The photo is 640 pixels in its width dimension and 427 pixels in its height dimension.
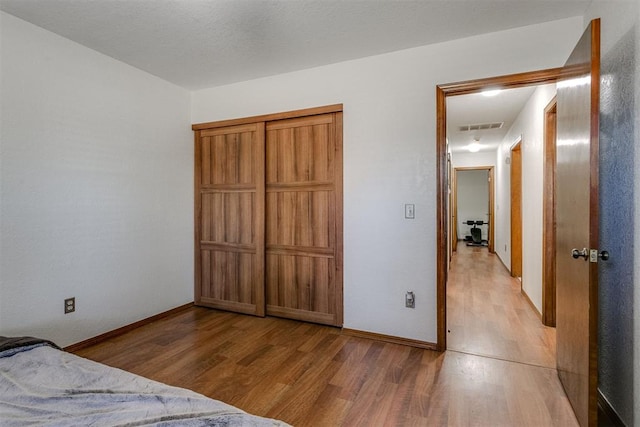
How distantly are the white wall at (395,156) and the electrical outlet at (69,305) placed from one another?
2213 mm

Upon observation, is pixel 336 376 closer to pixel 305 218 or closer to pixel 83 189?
pixel 305 218

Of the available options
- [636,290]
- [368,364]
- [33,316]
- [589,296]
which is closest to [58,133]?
[33,316]

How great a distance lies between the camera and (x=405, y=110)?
261cm

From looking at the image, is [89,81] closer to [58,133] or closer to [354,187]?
[58,133]

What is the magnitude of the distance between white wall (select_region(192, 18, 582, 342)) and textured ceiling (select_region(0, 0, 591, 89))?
136 millimetres

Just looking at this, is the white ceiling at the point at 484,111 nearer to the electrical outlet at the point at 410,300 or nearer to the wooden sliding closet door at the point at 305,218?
the wooden sliding closet door at the point at 305,218

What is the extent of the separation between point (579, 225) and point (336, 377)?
1.68 metres

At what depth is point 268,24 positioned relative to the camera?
223cm

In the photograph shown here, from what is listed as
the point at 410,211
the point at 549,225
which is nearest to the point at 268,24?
the point at 410,211

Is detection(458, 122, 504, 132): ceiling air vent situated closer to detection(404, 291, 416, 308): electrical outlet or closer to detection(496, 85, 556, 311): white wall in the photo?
detection(496, 85, 556, 311): white wall

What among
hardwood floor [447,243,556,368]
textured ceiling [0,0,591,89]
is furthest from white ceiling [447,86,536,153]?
hardwood floor [447,243,556,368]

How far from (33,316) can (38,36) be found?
2.02m

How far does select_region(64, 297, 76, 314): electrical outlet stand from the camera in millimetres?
2455

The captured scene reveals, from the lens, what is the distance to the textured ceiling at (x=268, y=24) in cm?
202
